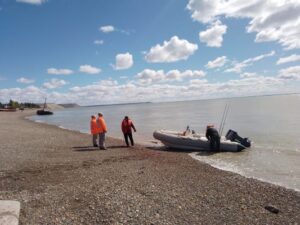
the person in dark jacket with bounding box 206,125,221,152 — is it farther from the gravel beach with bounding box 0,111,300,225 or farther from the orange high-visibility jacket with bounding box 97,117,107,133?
the orange high-visibility jacket with bounding box 97,117,107,133

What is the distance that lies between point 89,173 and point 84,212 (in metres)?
3.22

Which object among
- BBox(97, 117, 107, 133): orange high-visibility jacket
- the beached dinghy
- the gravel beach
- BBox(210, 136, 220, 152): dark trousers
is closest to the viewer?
the gravel beach

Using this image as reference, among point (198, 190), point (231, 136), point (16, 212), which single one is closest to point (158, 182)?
point (198, 190)

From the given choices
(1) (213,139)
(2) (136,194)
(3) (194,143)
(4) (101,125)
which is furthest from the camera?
(3) (194,143)

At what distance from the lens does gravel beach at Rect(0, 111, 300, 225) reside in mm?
5715

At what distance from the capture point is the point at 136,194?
6.93m

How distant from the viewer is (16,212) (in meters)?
5.37

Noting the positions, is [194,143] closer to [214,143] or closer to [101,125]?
[214,143]

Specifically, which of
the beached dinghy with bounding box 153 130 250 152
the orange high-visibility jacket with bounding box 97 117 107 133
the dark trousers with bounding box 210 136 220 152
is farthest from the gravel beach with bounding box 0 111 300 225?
the beached dinghy with bounding box 153 130 250 152

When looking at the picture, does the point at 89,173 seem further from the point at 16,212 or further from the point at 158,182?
the point at 16,212

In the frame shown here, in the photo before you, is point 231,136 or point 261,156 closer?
point 261,156

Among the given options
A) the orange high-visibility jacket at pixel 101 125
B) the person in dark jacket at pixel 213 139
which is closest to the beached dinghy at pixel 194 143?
the person in dark jacket at pixel 213 139

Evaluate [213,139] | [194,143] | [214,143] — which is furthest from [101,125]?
[214,143]

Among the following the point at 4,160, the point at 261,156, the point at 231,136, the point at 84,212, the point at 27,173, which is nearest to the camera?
the point at 84,212
